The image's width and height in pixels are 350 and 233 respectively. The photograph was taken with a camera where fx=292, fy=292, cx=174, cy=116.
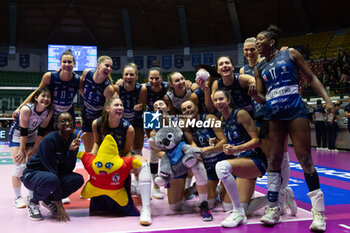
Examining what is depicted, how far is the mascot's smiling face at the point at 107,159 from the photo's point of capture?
330 centimetres

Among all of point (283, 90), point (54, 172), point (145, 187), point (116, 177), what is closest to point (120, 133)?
point (116, 177)

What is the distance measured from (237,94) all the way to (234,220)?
158 centimetres

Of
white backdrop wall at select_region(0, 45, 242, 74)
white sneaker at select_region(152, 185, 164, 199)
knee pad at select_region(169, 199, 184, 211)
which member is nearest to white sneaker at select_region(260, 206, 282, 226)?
knee pad at select_region(169, 199, 184, 211)

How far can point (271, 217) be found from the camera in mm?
2934

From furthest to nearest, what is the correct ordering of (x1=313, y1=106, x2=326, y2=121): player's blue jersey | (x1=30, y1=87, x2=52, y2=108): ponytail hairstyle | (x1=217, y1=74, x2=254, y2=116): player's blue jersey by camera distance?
(x1=313, y1=106, x2=326, y2=121): player's blue jersey → (x1=30, y1=87, x2=52, y2=108): ponytail hairstyle → (x1=217, y1=74, x2=254, y2=116): player's blue jersey

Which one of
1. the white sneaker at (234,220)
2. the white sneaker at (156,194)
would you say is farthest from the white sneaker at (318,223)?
the white sneaker at (156,194)

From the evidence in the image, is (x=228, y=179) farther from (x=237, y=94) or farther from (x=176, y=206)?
(x=237, y=94)

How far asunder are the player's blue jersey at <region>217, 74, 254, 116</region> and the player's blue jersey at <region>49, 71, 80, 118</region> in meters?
2.14

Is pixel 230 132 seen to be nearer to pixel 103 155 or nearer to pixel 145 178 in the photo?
pixel 145 178

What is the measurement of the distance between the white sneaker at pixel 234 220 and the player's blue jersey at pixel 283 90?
3.47 ft

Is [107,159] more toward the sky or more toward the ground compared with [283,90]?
more toward the ground

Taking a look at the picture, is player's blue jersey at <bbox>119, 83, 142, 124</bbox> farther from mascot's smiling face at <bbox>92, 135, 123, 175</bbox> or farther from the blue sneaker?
the blue sneaker

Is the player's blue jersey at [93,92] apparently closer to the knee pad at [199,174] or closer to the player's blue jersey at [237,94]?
the player's blue jersey at [237,94]

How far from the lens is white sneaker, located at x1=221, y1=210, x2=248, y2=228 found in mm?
2920
